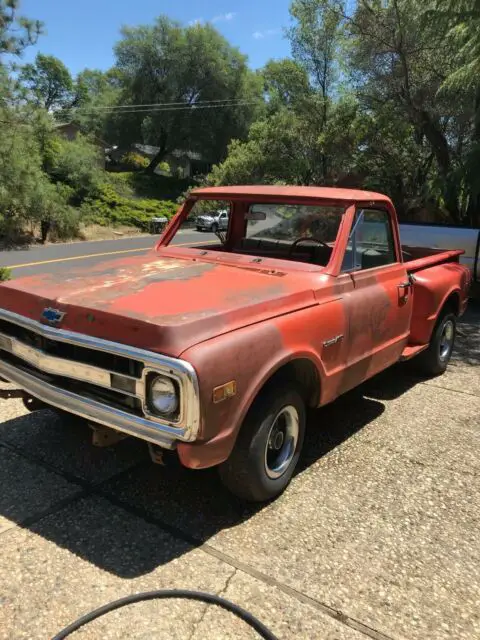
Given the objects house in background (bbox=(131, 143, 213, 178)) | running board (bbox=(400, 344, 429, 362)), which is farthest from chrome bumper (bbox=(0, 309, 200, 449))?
house in background (bbox=(131, 143, 213, 178))

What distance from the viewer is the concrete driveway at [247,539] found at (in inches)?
94.0

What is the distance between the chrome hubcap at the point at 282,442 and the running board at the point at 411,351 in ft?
5.69

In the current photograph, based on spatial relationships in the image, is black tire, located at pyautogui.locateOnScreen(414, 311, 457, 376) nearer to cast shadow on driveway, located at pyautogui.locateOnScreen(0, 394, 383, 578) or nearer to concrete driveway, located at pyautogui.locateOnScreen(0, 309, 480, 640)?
concrete driveway, located at pyautogui.locateOnScreen(0, 309, 480, 640)

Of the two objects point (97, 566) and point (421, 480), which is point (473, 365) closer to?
point (421, 480)

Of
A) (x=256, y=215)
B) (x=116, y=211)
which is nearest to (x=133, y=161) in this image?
(x=116, y=211)

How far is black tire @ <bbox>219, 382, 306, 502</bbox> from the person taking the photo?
9.60 feet

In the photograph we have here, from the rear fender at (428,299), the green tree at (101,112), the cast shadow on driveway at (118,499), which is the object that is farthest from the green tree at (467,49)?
the green tree at (101,112)

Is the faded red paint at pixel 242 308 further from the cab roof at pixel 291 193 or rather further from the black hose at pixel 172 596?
the black hose at pixel 172 596

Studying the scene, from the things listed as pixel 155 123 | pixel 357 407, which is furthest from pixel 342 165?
pixel 155 123

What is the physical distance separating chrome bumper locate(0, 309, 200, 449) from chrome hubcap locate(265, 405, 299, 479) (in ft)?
2.77

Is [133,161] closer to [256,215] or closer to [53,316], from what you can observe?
[256,215]

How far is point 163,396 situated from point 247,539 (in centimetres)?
96

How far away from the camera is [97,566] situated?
2.64 m

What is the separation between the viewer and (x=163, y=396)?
2.57 meters
